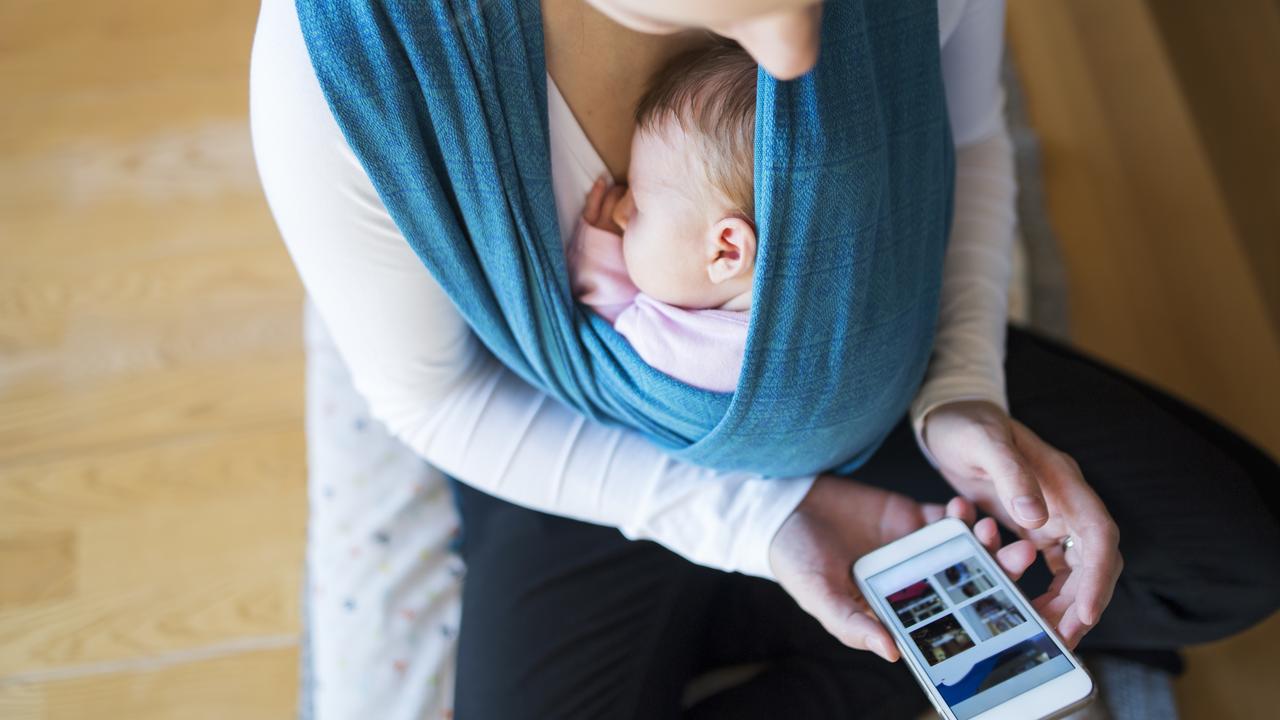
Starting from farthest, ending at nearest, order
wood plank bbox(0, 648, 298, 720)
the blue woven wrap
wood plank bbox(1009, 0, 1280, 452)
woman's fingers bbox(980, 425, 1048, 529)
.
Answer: wood plank bbox(1009, 0, 1280, 452), wood plank bbox(0, 648, 298, 720), woman's fingers bbox(980, 425, 1048, 529), the blue woven wrap

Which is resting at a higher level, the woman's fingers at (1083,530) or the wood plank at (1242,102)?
the wood plank at (1242,102)

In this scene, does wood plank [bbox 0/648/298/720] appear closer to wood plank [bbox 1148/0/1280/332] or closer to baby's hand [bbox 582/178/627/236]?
baby's hand [bbox 582/178/627/236]

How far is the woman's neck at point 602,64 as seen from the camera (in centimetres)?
65

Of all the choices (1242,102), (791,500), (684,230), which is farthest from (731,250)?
(1242,102)

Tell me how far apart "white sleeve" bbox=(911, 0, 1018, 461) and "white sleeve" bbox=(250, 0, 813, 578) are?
18 centimetres

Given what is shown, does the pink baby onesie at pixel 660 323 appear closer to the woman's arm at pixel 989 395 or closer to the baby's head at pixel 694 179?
the baby's head at pixel 694 179

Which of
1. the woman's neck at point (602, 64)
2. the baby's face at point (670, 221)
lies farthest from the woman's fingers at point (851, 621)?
the woman's neck at point (602, 64)

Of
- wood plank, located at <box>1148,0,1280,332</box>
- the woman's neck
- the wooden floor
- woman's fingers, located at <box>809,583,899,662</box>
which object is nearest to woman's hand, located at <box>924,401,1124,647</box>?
woman's fingers, located at <box>809,583,899,662</box>

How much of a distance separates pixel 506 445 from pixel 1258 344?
1.10 m

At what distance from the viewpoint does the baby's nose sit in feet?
2.35

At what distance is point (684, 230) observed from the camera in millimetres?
678

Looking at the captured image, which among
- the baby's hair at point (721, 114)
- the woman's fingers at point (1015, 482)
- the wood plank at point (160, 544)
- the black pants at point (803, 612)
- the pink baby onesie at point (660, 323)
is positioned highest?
the baby's hair at point (721, 114)

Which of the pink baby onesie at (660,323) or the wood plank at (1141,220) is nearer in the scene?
the pink baby onesie at (660,323)

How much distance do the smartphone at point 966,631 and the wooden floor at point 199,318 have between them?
611 millimetres
